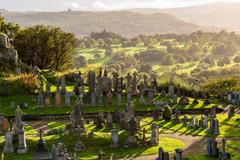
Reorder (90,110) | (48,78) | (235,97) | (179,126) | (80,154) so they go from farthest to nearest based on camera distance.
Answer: (48,78) → (235,97) → (90,110) → (179,126) → (80,154)

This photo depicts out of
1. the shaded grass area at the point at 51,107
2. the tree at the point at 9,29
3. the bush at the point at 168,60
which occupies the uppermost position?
the tree at the point at 9,29

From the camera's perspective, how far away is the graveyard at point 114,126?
3177cm

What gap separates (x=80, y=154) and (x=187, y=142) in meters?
9.24

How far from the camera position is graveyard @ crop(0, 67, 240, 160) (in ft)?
104

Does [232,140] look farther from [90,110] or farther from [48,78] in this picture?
[48,78]

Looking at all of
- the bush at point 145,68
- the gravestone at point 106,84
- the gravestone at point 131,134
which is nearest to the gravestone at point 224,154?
the gravestone at point 131,134

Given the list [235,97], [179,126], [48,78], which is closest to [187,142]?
[179,126]

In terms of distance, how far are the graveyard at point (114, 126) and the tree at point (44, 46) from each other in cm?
1335

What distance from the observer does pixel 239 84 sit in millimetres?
73000

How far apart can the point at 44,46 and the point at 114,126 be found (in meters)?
37.9

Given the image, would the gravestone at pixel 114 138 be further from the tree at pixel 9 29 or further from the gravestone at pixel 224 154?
the tree at pixel 9 29

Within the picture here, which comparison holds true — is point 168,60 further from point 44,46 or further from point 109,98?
point 109,98

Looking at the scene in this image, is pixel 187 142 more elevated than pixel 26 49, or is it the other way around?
pixel 26 49

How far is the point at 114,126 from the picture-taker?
136ft
